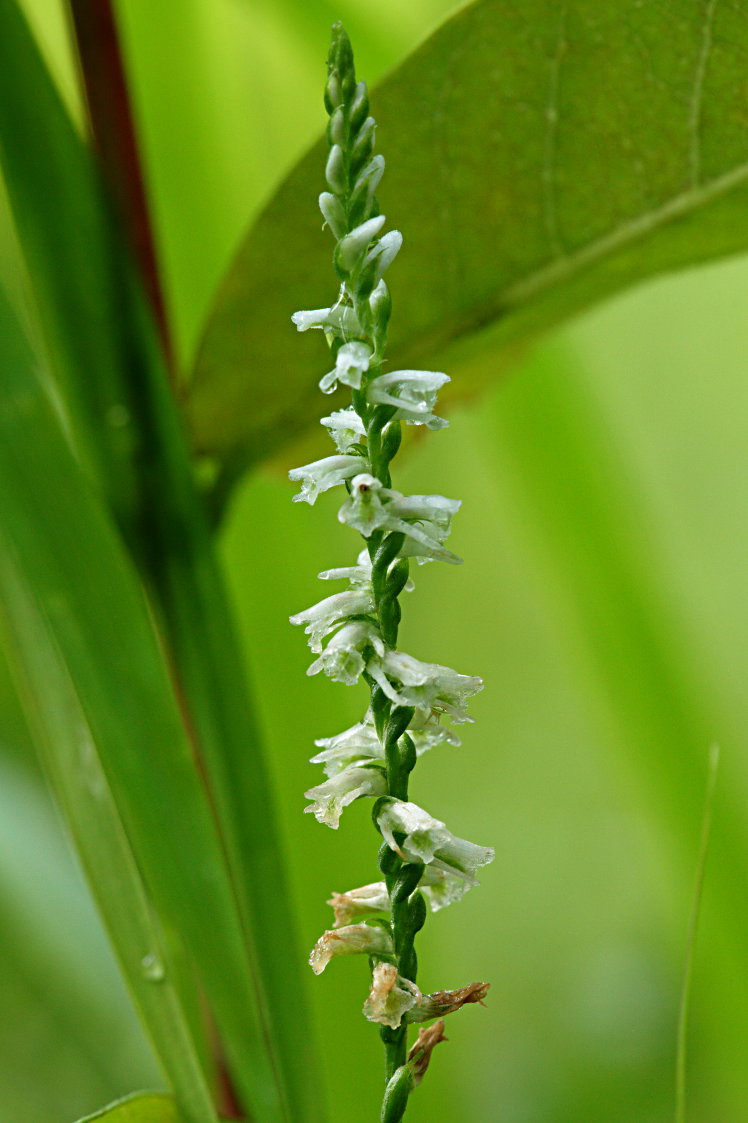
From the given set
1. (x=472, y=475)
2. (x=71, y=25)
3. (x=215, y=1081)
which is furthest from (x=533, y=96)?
(x=472, y=475)

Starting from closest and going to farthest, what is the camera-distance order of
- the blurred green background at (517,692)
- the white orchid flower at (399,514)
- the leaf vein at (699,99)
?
the white orchid flower at (399,514) < the leaf vein at (699,99) < the blurred green background at (517,692)

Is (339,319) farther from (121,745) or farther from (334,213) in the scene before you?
(121,745)

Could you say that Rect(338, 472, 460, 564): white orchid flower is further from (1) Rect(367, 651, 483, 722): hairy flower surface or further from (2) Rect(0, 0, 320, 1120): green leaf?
(2) Rect(0, 0, 320, 1120): green leaf

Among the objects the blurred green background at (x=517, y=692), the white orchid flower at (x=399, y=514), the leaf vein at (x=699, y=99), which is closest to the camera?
the white orchid flower at (x=399, y=514)

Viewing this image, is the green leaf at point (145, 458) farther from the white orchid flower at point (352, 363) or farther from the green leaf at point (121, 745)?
the white orchid flower at point (352, 363)

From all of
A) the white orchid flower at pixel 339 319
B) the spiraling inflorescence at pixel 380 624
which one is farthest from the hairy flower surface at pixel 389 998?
the white orchid flower at pixel 339 319

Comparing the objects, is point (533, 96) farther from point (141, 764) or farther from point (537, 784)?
point (537, 784)

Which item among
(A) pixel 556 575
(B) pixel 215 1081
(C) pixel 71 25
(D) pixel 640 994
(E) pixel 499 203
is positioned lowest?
(D) pixel 640 994

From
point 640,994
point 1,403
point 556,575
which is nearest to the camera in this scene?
point 1,403
